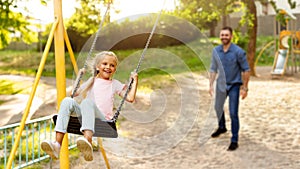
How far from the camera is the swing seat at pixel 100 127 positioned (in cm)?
355

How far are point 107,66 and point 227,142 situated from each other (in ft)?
12.5

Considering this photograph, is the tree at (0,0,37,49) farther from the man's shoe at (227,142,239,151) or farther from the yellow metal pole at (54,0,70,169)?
the yellow metal pole at (54,0,70,169)

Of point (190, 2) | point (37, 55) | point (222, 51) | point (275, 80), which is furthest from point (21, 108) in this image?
point (37, 55)

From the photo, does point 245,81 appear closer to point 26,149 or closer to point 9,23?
point 26,149

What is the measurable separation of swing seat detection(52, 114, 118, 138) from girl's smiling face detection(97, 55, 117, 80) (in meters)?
0.36

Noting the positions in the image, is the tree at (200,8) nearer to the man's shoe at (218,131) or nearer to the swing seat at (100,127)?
the man's shoe at (218,131)

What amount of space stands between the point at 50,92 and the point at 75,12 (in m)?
3.50

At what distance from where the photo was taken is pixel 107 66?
3.74 metres

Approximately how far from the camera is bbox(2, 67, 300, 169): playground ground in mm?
6102

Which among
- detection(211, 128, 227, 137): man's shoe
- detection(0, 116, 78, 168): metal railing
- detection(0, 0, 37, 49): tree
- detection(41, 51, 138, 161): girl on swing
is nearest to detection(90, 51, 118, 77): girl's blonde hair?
detection(41, 51, 138, 161): girl on swing

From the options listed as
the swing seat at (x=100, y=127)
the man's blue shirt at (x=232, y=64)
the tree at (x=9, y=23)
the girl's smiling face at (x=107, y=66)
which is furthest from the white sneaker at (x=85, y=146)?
the tree at (x=9, y=23)

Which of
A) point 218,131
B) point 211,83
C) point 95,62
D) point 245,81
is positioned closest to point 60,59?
point 95,62

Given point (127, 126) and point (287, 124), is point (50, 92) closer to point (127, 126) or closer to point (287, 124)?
point (127, 126)

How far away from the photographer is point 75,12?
48.9 ft
